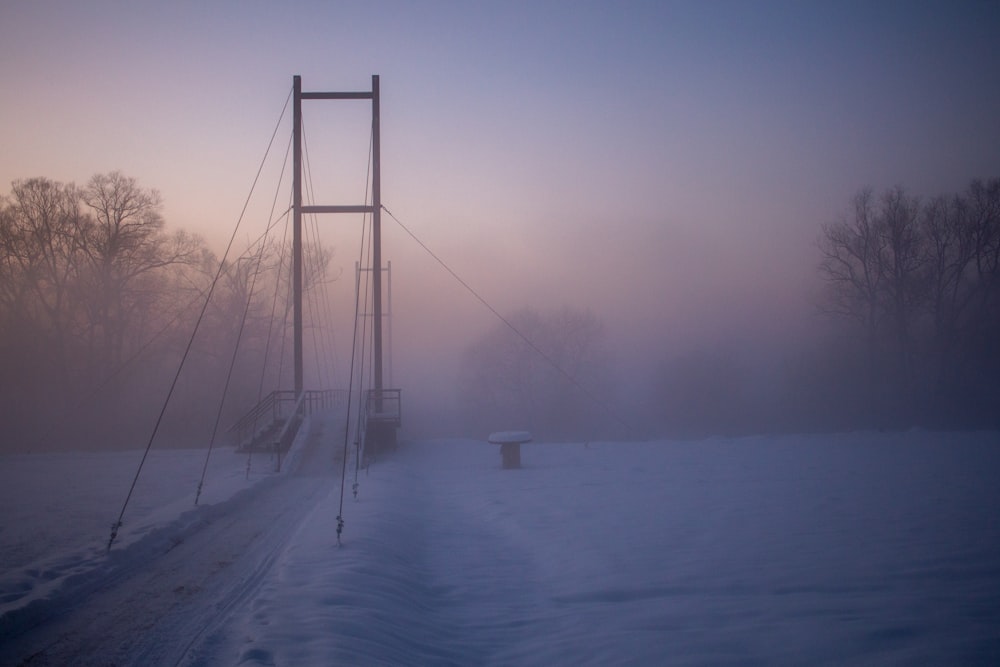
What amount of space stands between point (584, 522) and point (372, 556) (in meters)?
3.51

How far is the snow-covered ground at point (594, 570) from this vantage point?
5.17 m

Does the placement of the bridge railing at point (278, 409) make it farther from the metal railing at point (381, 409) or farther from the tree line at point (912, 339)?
the tree line at point (912, 339)

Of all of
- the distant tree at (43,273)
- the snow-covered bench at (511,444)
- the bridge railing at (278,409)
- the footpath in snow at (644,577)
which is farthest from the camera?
the distant tree at (43,273)

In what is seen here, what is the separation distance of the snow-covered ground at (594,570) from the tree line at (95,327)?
19540mm

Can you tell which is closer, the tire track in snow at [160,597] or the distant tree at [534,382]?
the tire track in snow at [160,597]

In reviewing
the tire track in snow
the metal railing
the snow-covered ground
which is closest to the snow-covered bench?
the snow-covered ground

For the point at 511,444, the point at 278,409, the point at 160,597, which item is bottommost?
the point at 160,597

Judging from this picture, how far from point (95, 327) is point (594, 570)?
3416 centimetres

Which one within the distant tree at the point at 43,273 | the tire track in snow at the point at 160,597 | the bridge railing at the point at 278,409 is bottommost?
the tire track in snow at the point at 160,597

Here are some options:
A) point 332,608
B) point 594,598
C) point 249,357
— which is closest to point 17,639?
point 332,608

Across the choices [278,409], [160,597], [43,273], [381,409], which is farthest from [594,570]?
[43,273]

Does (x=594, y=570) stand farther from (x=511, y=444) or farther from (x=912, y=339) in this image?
(x=912, y=339)

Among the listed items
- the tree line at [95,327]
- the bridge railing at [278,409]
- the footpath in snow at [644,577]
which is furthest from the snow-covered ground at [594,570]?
the tree line at [95,327]

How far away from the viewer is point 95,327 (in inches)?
1315
